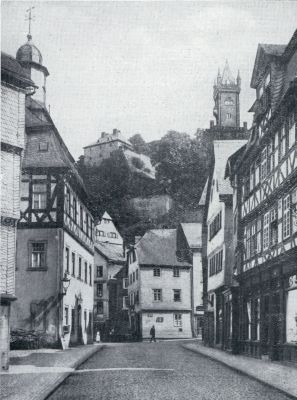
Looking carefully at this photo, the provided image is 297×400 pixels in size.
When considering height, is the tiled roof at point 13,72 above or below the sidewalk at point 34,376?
above

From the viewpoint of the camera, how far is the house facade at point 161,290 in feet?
182

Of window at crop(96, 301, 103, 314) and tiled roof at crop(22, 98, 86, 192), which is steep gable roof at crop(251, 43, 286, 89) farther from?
window at crop(96, 301, 103, 314)

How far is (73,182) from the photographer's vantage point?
30828mm

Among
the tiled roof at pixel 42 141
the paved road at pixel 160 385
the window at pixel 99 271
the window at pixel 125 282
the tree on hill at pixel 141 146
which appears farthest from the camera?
the window at pixel 99 271

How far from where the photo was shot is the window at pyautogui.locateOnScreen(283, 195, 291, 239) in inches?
762

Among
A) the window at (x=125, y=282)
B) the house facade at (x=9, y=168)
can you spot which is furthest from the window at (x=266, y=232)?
the window at (x=125, y=282)

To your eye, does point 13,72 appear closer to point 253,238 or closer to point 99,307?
point 253,238

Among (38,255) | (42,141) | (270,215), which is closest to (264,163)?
(270,215)

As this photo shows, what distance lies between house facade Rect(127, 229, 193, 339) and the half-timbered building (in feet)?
97.3

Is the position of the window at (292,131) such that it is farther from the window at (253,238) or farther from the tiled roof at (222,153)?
the tiled roof at (222,153)

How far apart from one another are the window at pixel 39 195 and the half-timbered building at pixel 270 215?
835 centimetres

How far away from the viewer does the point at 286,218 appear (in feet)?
64.3

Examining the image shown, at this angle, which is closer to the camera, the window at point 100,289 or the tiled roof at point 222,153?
the tiled roof at point 222,153

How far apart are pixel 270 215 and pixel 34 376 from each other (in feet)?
32.4
